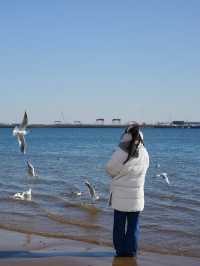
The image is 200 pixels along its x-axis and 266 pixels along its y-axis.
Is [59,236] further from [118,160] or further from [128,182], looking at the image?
[118,160]

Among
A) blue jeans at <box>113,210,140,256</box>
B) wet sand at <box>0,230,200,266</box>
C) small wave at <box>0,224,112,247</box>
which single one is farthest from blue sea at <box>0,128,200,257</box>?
blue jeans at <box>113,210,140,256</box>

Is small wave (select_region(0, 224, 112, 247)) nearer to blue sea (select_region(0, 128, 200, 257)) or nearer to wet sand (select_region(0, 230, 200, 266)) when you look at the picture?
blue sea (select_region(0, 128, 200, 257))

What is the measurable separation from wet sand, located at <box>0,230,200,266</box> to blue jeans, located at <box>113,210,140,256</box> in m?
0.16

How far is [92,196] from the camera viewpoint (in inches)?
629

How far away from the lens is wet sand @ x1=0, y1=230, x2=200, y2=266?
8023 mm

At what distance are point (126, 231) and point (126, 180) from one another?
803mm

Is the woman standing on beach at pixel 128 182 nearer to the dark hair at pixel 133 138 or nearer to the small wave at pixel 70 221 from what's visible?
the dark hair at pixel 133 138

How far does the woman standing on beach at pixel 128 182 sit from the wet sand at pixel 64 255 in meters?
0.38

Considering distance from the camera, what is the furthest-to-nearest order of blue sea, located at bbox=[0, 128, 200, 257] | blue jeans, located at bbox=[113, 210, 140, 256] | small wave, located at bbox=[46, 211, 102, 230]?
small wave, located at bbox=[46, 211, 102, 230] < blue sea, located at bbox=[0, 128, 200, 257] < blue jeans, located at bbox=[113, 210, 140, 256]

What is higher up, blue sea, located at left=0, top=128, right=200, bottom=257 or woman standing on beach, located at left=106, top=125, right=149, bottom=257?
woman standing on beach, located at left=106, top=125, right=149, bottom=257

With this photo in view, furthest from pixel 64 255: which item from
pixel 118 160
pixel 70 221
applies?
pixel 70 221

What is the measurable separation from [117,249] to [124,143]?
163 centimetres

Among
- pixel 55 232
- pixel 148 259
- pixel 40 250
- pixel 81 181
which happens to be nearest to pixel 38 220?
pixel 55 232

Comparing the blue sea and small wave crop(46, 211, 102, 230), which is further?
small wave crop(46, 211, 102, 230)
